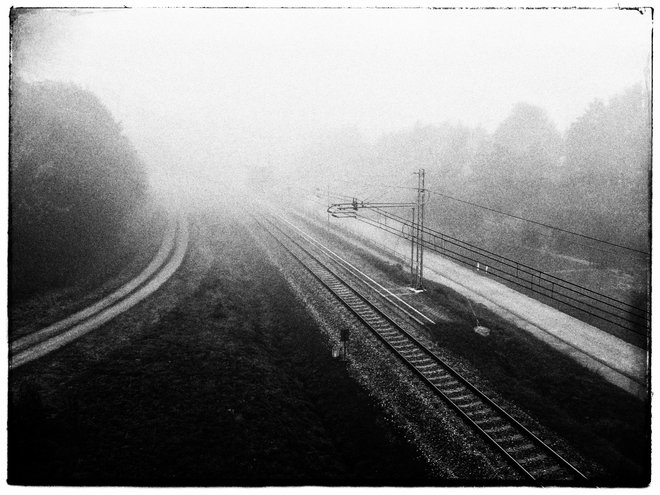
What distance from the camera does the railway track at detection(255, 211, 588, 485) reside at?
32.1ft

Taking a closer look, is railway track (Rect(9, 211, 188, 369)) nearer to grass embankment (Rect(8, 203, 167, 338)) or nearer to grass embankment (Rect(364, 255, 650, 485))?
grass embankment (Rect(8, 203, 167, 338))

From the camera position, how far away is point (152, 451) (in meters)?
9.50

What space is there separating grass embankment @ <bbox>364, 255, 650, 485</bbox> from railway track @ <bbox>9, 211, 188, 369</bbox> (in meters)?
14.7

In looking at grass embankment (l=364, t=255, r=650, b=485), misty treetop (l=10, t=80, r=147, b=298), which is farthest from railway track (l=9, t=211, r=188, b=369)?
grass embankment (l=364, t=255, r=650, b=485)

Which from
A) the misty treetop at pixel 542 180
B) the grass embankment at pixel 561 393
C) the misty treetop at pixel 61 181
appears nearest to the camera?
the grass embankment at pixel 561 393

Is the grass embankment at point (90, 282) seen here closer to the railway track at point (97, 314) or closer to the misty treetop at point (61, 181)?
the railway track at point (97, 314)

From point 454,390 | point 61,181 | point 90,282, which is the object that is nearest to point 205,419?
point 454,390

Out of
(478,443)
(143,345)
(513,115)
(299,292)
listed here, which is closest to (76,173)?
(143,345)

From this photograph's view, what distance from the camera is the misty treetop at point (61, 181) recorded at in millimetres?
10938

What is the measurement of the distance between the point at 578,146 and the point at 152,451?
43994mm

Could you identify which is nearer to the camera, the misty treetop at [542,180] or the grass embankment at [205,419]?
the grass embankment at [205,419]

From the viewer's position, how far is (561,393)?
13.3 metres

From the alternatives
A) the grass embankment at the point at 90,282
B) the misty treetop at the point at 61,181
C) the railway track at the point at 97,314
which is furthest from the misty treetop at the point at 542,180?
the grass embankment at the point at 90,282

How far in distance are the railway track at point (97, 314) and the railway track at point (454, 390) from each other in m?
10.2
